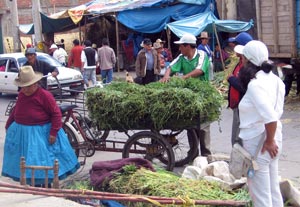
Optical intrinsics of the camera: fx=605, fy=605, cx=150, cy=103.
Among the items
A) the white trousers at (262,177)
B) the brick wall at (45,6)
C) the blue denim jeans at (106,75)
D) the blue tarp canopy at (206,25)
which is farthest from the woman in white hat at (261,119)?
the brick wall at (45,6)

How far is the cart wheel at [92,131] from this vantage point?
8.56 m

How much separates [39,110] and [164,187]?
5.88 ft

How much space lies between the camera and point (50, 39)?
1095 inches

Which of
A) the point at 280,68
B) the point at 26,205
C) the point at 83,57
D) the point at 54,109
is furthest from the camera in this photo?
the point at 83,57

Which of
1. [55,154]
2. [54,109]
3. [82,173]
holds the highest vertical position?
[54,109]

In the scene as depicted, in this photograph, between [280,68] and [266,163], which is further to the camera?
[280,68]

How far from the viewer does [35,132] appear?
23.2 ft

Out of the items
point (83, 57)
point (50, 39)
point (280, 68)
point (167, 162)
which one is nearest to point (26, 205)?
point (167, 162)

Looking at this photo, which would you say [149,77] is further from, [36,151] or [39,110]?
[36,151]

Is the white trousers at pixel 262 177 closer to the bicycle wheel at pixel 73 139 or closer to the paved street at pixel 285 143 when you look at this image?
the paved street at pixel 285 143

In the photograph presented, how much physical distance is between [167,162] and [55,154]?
5.37 feet

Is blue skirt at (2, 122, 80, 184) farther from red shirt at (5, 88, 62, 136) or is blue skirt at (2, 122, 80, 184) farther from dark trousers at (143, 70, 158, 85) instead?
dark trousers at (143, 70, 158, 85)

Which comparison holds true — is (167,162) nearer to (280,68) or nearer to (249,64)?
(249,64)

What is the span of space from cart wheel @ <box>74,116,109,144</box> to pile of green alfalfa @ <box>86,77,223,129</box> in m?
0.52
